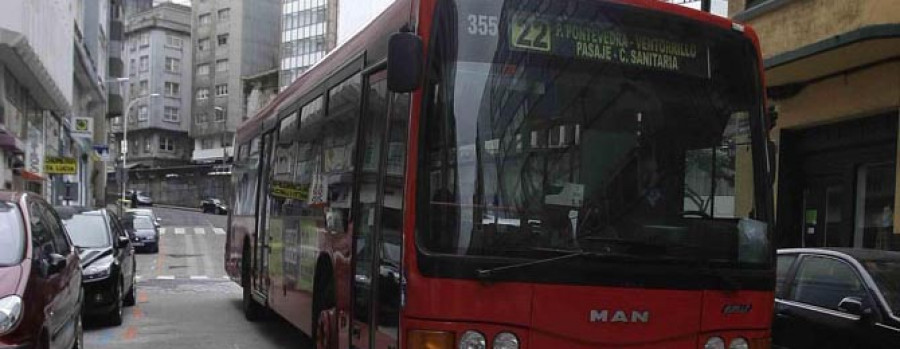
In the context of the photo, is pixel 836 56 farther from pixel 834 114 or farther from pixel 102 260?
pixel 102 260

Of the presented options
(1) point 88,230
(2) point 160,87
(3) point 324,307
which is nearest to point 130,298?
(1) point 88,230

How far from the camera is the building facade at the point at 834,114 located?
10.9 m

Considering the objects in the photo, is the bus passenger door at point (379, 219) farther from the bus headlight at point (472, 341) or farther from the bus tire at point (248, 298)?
the bus tire at point (248, 298)

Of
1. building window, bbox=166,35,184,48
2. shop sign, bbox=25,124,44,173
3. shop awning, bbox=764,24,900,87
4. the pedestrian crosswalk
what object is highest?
building window, bbox=166,35,184,48

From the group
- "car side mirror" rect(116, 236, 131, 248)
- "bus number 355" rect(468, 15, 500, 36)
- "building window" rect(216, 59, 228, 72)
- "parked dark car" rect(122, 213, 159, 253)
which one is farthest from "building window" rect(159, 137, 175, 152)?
"bus number 355" rect(468, 15, 500, 36)

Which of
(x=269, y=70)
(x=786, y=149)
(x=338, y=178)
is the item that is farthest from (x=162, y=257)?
(x=269, y=70)

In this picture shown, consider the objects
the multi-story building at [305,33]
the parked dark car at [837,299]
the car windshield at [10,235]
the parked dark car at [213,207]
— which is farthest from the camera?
the multi-story building at [305,33]

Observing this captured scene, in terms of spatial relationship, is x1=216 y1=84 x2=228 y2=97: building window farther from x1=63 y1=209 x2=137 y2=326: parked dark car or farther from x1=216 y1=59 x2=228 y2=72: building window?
x1=63 y1=209 x2=137 y2=326: parked dark car

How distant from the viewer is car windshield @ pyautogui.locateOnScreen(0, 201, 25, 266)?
5.48 metres

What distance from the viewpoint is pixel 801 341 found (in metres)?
6.73

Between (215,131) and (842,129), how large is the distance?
8748 centimetres

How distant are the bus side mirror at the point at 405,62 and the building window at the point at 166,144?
99744mm

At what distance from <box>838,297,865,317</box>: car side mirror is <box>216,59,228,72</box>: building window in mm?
91910

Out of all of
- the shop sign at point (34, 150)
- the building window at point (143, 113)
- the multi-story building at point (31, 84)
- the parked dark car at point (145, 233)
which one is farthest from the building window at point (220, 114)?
the shop sign at point (34, 150)
